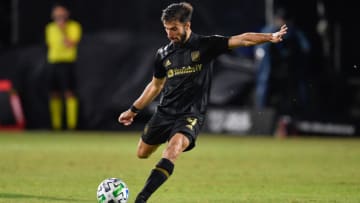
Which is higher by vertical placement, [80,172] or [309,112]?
[80,172]

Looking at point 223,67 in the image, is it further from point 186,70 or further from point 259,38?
point 259,38

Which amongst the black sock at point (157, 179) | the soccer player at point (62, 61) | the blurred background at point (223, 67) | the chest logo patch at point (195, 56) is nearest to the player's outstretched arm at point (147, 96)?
the chest logo patch at point (195, 56)

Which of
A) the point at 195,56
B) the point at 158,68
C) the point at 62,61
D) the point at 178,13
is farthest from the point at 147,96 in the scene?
the point at 62,61

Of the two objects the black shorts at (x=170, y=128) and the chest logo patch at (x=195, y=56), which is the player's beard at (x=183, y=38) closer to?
the chest logo patch at (x=195, y=56)

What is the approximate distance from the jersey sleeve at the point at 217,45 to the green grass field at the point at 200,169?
1501 mm

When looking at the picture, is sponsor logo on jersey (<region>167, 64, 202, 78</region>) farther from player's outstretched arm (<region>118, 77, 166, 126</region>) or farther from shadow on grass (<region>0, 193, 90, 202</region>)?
shadow on grass (<region>0, 193, 90, 202</region>)

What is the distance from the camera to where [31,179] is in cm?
1189

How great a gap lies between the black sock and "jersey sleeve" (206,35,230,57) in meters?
1.48

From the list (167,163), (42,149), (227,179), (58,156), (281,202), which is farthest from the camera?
(42,149)

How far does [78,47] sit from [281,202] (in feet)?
43.6

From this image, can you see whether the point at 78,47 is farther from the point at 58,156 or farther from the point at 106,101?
the point at 58,156

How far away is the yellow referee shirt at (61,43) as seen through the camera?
2152 centimetres

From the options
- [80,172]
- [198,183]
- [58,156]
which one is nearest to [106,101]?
[58,156]

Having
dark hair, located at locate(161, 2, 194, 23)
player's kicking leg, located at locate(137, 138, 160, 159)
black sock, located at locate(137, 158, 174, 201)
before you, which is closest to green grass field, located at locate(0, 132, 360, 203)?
player's kicking leg, located at locate(137, 138, 160, 159)
